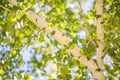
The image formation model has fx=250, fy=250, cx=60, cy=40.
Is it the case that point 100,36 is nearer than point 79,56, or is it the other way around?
point 79,56

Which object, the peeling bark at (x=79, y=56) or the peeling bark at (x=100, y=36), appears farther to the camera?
the peeling bark at (x=100, y=36)

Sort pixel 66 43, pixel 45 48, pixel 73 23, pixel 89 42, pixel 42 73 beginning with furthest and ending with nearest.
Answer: pixel 45 48, pixel 42 73, pixel 73 23, pixel 89 42, pixel 66 43

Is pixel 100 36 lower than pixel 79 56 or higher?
higher

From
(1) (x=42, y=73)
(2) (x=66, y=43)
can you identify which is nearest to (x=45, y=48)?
(1) (x=42, y=73)

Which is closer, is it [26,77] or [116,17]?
[26,77]

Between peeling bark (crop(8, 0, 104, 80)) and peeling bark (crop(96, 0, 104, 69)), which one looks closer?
peeling bark (crop(8, 0, 104, 80))

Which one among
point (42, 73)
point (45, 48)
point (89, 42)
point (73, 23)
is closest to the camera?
point (89, 42)

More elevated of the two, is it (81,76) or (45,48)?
(45,48)

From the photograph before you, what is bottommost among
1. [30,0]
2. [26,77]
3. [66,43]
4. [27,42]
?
[26,77]

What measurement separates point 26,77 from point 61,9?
2.06m

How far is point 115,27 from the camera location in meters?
6.11

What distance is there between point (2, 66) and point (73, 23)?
6.22 ft

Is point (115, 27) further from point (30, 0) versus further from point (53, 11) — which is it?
point (30, 0)

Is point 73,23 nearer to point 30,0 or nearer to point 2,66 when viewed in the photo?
point 30,0
